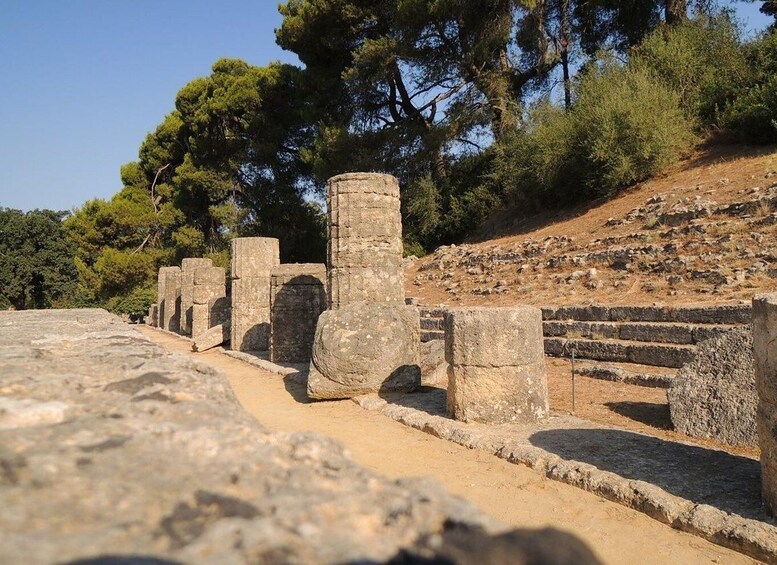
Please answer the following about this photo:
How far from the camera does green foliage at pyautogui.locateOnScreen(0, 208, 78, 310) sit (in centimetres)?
3381

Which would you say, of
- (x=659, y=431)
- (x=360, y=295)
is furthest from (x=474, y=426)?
(x=360, y=295)

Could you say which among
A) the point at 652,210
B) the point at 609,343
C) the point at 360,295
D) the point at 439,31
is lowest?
the point at 609,343

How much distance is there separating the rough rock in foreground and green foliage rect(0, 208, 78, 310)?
121 ft

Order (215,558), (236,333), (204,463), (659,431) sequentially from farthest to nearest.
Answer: (236,333), (659,431), (204,463), (215,558)

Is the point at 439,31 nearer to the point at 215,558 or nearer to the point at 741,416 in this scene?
the point at 741,416

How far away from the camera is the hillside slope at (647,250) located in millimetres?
10625

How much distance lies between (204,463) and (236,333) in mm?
12143

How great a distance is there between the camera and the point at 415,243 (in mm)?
23594

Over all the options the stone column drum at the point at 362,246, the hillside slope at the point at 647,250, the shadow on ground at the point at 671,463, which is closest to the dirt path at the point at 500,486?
the shadow on ground at the point at 671,463

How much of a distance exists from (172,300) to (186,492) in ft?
68.3

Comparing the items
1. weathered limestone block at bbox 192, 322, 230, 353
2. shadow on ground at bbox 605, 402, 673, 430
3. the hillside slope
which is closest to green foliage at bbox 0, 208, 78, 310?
weathered limestone block at bbox 192, 322, 230, 353

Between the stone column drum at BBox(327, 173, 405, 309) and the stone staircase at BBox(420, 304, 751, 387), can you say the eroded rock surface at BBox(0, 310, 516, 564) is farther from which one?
the stone column drum at BBox(327, 173, 405, 309)

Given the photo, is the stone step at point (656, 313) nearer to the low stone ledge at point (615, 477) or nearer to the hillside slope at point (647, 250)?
the hillside slope at point (647, 250)

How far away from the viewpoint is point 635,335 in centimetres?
909
